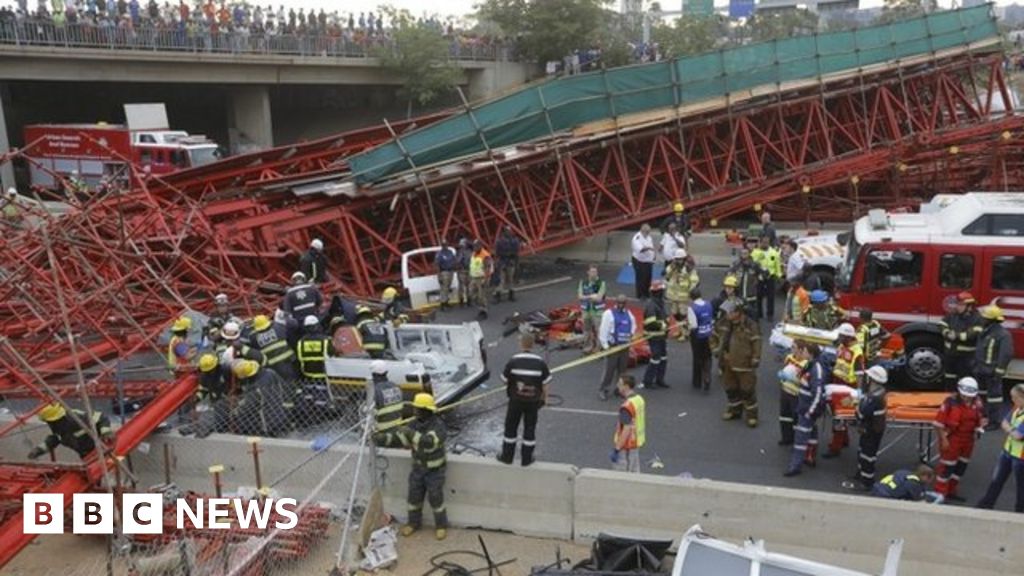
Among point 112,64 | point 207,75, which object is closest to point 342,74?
point 207,75

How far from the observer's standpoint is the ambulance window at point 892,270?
37.6ft

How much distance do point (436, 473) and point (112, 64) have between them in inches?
1113

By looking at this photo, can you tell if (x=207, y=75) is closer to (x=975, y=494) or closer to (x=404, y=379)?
(x=404, y=379)

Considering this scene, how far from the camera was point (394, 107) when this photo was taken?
159 feet

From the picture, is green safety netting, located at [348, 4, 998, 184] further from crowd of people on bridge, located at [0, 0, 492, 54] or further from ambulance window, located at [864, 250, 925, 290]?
crowd of people on bridge, located at [0, 0, 492, 54]

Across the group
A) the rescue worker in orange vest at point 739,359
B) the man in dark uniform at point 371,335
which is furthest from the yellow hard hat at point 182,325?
the rescue worker in orange vest at point 739,359

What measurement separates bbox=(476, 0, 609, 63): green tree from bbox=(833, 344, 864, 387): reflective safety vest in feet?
123

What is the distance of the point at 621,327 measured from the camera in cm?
1165

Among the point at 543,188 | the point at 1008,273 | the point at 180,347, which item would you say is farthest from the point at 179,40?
the point at 1008,273

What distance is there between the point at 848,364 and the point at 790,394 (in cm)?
74

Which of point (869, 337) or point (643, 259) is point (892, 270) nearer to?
point (869, 337)

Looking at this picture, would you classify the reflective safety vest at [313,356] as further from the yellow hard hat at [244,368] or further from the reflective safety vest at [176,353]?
the reflective safety vest at [176,353]

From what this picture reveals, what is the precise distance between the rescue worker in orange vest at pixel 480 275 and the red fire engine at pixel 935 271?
6.34 meters

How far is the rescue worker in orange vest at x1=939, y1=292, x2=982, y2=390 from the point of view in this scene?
10.3 metres
